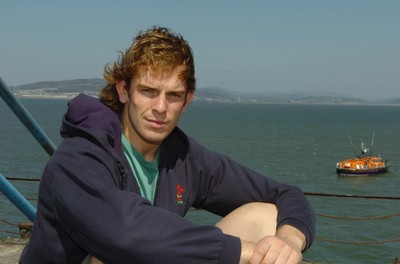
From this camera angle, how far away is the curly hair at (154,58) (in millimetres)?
2299

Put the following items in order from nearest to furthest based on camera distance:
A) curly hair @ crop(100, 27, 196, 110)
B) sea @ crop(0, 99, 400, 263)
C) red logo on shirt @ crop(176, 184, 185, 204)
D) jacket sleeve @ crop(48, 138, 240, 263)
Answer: jacket sleeve @ crop(48, 138, 240, 263)
curly hair @ crop(100, 27, 196, 110)
red logo on shirt @ crop(176, 184, 185, 204)
sea @ crop(0, 99, 400, 263)

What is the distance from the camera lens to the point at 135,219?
1.79m

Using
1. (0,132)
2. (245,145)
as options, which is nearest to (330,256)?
(245,145)

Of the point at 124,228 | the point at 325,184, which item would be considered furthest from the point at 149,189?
the point at 325,184

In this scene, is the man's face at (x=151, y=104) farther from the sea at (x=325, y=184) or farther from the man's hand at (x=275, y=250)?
the sea at (x=325, y=184)

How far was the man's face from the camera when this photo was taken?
233cm

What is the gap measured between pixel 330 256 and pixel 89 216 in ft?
76.5

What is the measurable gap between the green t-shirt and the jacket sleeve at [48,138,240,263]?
48cm

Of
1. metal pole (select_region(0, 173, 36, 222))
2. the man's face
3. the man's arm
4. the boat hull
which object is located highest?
the man's face

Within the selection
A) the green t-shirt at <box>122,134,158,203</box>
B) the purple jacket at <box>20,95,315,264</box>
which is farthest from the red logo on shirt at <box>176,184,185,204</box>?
the green t-shirt at <box>122,134,158,203</box>

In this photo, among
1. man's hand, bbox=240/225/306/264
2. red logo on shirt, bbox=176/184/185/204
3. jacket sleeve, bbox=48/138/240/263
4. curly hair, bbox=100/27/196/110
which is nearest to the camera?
jacket sleeve, bbox=48/138/240/263

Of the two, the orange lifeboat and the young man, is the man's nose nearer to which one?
the young man

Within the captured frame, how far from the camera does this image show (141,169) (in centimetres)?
244

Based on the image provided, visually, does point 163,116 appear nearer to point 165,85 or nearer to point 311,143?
point 165,85
